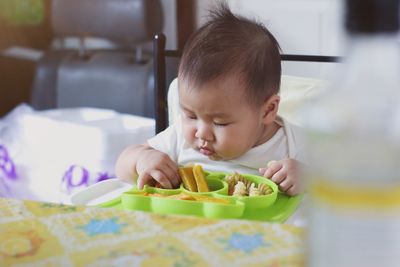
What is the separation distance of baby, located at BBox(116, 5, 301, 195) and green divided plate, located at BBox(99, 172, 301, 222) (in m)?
0.04

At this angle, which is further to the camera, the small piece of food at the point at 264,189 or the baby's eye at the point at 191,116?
the baby's eye at the point at 191,116

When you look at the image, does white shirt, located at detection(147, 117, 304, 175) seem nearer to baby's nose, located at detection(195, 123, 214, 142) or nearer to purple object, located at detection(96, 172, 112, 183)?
baby's nose, located at detection(195, 123, 214, 142)

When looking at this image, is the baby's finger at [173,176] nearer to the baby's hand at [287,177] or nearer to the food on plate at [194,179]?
the food on plate at [194,179]

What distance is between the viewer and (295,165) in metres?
0.98

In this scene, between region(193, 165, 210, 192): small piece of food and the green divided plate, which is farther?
region(193, 165, 210, 192): small piece of food

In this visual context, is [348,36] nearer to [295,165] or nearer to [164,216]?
[164,216]

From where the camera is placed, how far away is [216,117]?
1027 mm

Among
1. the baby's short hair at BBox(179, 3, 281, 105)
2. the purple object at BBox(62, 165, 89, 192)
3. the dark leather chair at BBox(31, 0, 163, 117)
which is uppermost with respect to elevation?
the baby's short hair at BBox(179, 3, 281, 105)

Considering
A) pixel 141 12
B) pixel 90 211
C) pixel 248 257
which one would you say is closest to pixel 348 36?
pixel 248 257

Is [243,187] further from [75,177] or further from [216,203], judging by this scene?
[75,177]

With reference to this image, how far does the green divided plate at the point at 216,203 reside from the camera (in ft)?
2.64

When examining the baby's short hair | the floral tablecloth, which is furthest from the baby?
the floral tablecloth

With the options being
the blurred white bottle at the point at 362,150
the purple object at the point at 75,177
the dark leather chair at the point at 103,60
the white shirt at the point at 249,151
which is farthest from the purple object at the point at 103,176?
the blurred white bottle at the point at 362,150

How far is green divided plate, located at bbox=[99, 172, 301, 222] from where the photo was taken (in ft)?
2.64
